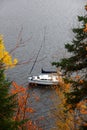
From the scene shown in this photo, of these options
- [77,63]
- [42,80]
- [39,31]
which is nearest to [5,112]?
[77,63]

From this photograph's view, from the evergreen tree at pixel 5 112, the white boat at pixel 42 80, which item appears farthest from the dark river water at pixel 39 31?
the evergreen tree at pixel 5 112

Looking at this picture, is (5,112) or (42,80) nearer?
(5,112)

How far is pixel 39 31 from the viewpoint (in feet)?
223

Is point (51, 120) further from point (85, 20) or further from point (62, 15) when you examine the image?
point (62, 15)

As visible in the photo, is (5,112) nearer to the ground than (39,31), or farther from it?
farther from it

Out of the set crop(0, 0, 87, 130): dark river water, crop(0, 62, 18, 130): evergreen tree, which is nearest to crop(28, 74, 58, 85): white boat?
crop(0, 0, 87, 130): dark river water

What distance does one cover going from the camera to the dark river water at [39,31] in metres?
47.7

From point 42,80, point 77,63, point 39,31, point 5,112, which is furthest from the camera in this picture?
point 39,31

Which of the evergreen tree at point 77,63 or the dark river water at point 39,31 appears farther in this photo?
the dark river water at point 39,31

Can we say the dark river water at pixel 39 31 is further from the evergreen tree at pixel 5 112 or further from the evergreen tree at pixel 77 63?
the evergreen tree at pixel 77 63

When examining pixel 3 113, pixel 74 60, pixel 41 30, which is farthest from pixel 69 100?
pixel 41 30

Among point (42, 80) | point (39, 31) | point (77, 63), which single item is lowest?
point (42, 80)

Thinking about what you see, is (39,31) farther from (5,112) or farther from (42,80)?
(5,112)

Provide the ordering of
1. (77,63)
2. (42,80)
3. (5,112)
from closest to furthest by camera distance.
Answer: (77,63) → (5,112) → (42,80)
